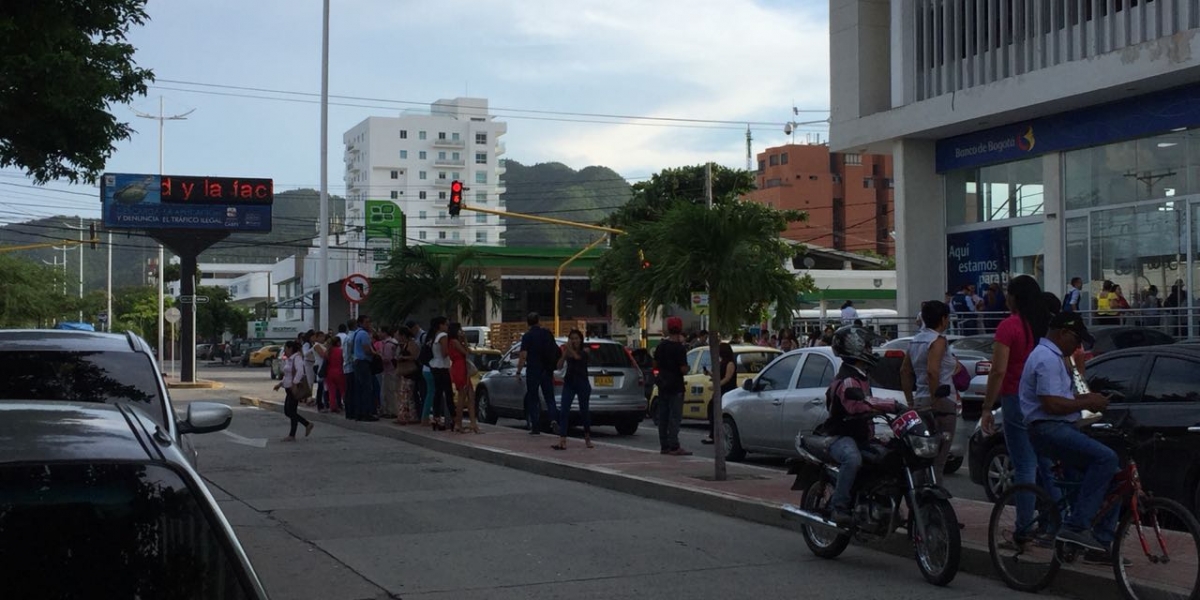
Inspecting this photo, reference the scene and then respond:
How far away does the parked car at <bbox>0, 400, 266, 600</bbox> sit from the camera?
10.3 ft

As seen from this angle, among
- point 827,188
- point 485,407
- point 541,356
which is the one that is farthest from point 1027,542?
point 827,188

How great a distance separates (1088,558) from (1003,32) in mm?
21731

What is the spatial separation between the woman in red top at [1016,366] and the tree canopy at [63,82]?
10.1 meters

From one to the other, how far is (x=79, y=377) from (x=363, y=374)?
Answer: 1546 centimetres

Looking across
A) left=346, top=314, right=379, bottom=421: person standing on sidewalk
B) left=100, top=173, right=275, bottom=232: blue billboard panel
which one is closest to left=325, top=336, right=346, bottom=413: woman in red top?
left=346, top=314, right=379, bottom=421: person standing on sidewalk

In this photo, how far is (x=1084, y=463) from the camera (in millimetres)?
7602

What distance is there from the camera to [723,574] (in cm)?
866

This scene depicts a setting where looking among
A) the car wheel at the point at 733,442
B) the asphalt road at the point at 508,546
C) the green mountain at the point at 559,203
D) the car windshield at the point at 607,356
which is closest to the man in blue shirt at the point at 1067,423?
the asphalt road at the point at 508,546

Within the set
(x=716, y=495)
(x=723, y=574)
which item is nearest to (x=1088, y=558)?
(x=723, y=574)

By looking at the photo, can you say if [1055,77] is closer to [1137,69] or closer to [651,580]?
[1137,69]

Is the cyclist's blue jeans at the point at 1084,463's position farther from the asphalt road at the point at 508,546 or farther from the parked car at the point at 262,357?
the parked car at the point at 262,357

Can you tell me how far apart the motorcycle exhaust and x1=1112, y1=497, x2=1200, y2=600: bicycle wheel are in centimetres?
195

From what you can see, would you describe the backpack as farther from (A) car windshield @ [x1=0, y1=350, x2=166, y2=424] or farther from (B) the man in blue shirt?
(B) the man in blue shirt

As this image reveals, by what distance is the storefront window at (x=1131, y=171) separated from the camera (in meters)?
23.6
